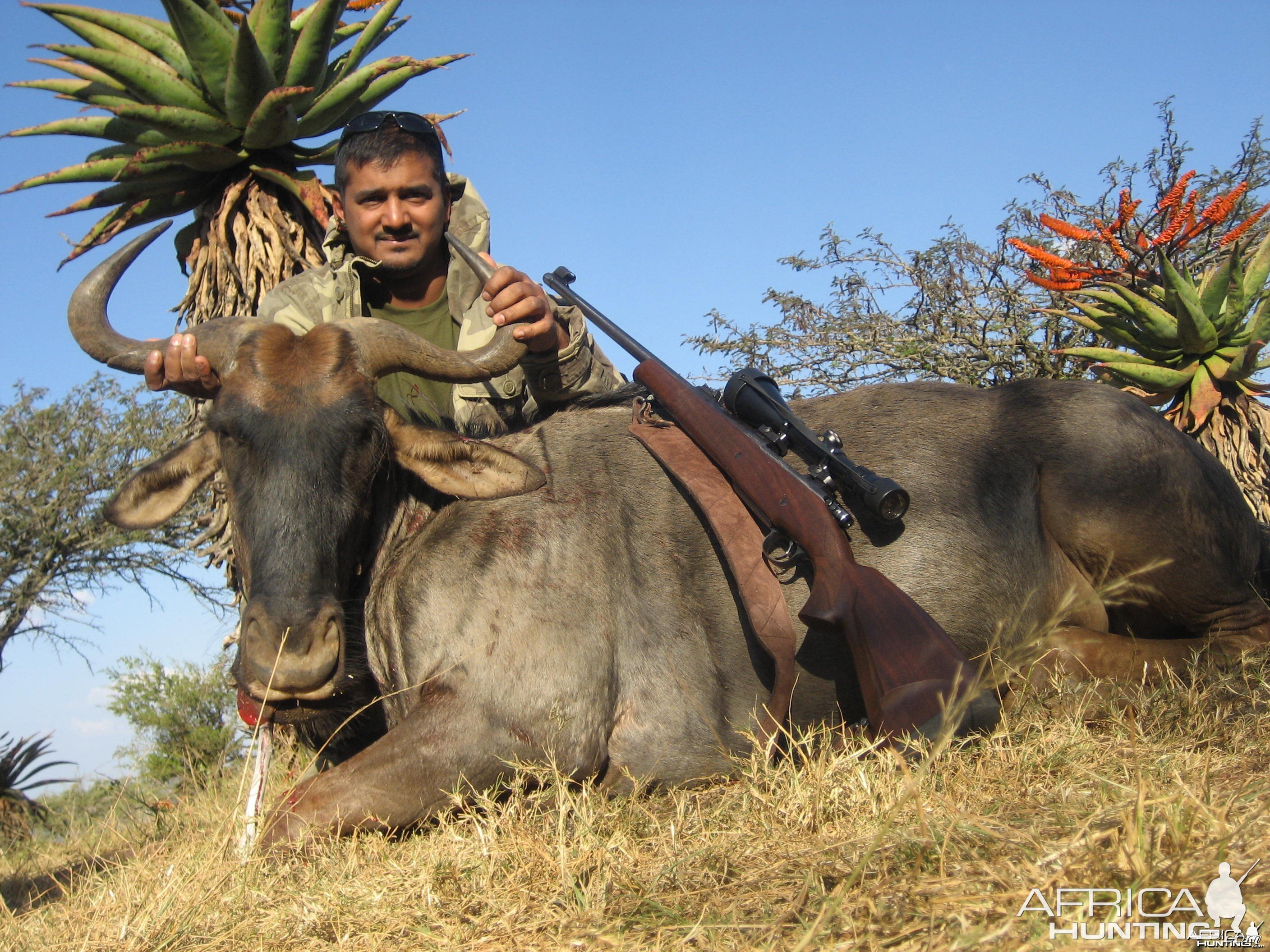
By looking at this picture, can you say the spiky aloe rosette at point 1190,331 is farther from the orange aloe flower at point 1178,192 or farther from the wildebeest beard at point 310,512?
the wildebeest beard at point 310,512

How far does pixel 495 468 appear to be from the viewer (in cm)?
389

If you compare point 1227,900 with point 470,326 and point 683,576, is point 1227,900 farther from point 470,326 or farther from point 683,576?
point 470,326

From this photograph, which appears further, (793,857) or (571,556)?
(571,556)

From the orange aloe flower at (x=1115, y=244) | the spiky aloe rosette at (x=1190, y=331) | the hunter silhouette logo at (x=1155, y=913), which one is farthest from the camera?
the orange aloe flower at (x=1115, y=244)

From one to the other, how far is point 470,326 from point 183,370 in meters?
1.55

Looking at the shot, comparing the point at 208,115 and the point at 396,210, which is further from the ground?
the point at 208,115

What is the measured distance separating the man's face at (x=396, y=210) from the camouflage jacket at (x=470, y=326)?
0.11 m

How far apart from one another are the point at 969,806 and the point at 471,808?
1.65m

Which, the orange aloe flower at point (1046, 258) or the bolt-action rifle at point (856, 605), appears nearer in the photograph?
the bolt-action rifle at point (856, 605)

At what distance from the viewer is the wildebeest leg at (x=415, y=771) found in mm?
3254

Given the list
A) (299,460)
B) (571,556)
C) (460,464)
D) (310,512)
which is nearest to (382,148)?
(460,464)

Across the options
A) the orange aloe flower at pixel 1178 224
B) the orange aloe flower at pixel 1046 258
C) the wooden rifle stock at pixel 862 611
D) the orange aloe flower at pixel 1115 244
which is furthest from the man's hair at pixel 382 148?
the orange aloe flower at pixel 1178 224

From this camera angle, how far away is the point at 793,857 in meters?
2.30

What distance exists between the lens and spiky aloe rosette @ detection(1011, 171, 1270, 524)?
23.3 feet
